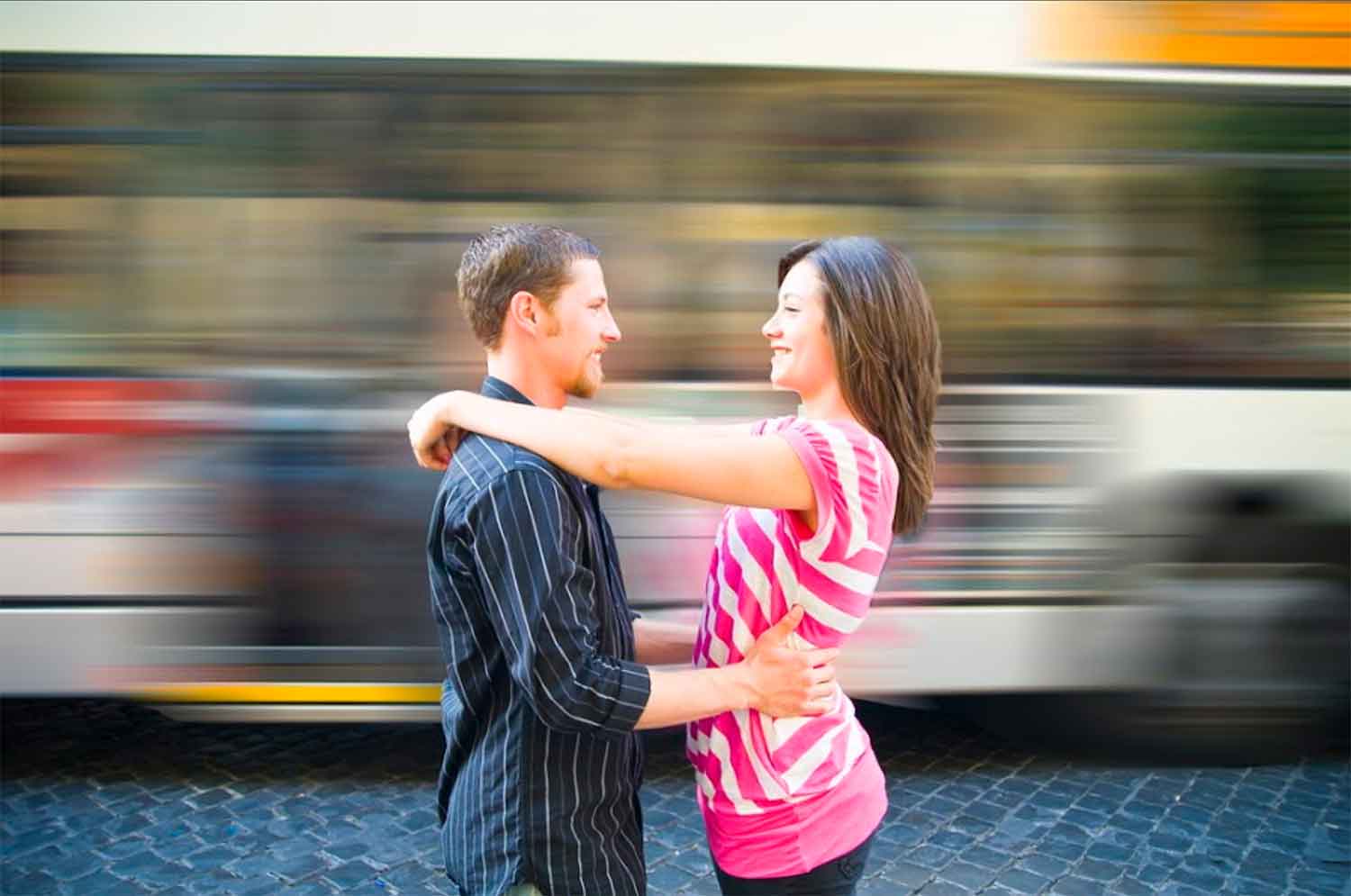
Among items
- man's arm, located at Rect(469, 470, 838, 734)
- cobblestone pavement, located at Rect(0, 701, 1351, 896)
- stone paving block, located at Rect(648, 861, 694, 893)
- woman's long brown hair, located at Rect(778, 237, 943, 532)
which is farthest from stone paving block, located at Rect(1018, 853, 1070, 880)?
man's arm, located at Rect(469, 470, 838, 734)

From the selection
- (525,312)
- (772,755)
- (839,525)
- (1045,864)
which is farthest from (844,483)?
(1045,864)

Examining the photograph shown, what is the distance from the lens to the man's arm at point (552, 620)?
5.50ft

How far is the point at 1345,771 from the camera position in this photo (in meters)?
4.98

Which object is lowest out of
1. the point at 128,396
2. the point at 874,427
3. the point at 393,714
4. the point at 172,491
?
the point at 393,714

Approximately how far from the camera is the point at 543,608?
5.50ft

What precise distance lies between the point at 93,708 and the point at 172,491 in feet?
6.00

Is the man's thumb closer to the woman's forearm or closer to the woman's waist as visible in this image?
the woman's waist

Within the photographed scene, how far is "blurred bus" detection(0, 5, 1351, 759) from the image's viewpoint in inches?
172

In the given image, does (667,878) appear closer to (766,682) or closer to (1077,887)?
(1077,887)

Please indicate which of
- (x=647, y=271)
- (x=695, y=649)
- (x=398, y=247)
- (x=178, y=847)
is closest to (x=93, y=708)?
(x=178, y=847)

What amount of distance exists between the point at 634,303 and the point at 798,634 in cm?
274

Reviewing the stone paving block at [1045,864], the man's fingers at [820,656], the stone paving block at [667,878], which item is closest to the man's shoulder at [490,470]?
the man's fingers at [820,656]

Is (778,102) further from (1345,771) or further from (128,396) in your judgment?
(1345,771)

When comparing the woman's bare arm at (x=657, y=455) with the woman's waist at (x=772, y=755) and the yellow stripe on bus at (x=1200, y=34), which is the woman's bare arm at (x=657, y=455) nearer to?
the woman's waist at (x=772, y=755)
